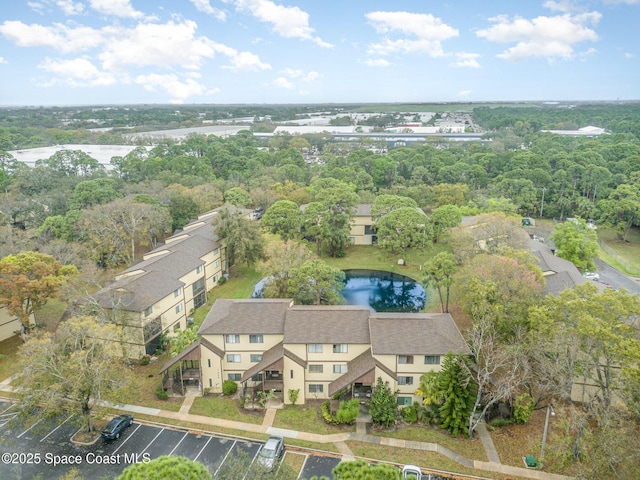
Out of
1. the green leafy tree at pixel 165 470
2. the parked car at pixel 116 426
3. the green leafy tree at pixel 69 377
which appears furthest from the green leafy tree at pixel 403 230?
the green leafy tree at pixel 165 470

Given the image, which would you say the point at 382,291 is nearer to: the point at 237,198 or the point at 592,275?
the point at 592,275

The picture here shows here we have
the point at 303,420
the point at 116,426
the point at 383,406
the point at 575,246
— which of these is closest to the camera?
the point at 116,426

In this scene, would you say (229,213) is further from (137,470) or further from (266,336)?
(137,470)

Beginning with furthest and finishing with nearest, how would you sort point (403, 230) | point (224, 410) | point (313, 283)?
point (403, 230)
point (313, 283)
point (224, 410)

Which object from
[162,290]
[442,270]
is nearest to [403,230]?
[442,270]

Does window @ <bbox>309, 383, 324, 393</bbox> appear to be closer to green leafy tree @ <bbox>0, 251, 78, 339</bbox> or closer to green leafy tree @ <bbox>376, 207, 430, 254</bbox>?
green leafy tree @ <bbox>0, 251, 78, 339</bbox>

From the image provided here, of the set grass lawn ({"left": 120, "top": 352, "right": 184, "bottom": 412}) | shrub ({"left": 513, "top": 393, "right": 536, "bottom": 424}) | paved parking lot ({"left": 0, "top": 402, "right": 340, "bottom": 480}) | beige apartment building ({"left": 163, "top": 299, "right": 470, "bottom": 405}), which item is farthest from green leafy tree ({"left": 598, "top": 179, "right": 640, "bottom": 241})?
grass lawn ({"left": 120, "top": 352, "right": 184, "bottom": 412})

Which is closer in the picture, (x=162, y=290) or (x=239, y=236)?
(x=162, y=290)
